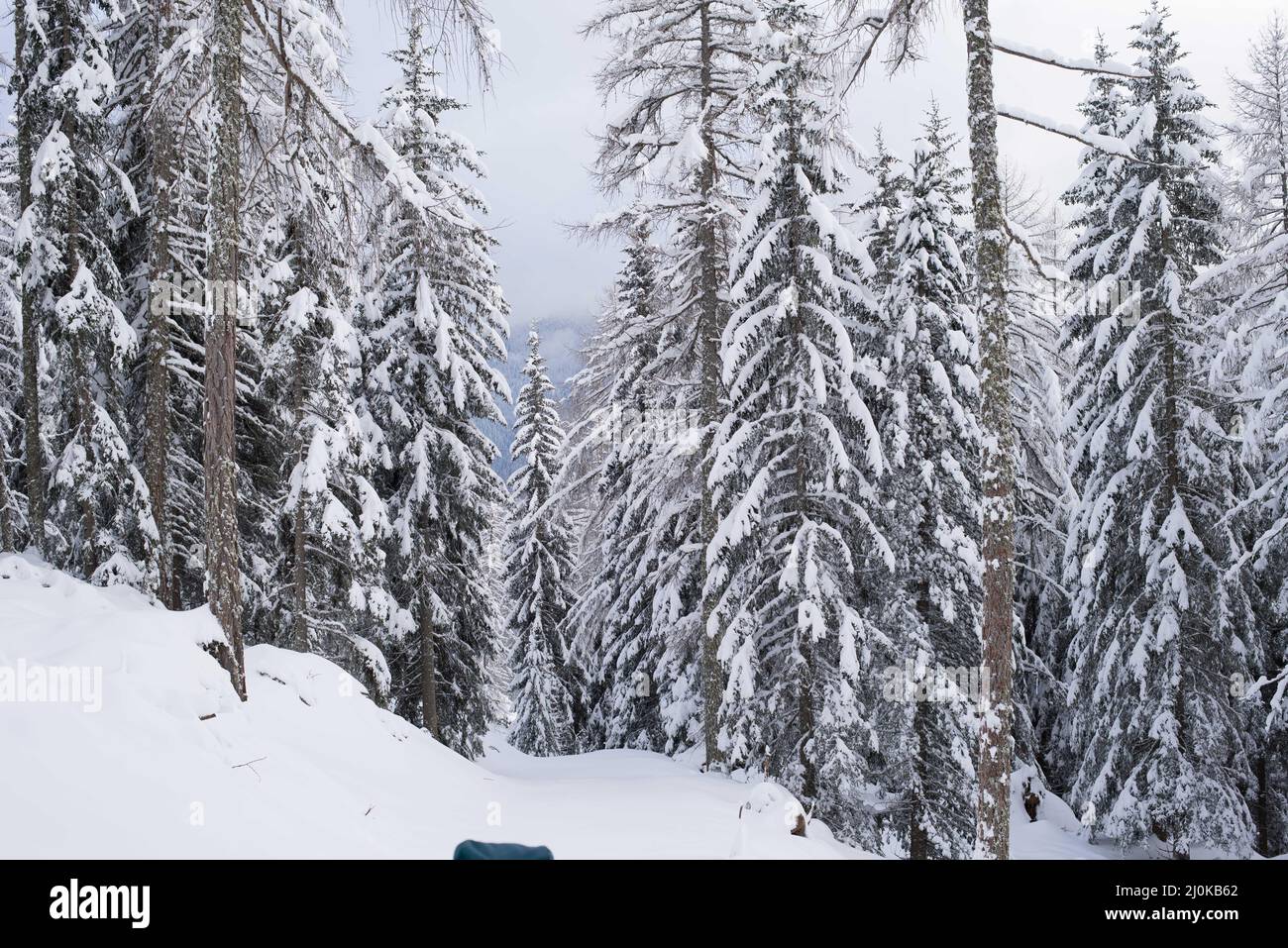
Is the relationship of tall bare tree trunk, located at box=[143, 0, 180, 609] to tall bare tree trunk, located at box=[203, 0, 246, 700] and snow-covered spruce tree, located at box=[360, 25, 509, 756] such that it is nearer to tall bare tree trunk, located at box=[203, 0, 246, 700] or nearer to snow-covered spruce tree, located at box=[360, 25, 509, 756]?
snow-covered spruce tree, located at box=[360, 25, 509, 756]

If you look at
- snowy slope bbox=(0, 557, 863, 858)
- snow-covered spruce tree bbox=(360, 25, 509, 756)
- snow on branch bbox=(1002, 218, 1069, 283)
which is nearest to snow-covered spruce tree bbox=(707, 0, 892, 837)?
snowy slope bbox=(0, 557, 863, 858)

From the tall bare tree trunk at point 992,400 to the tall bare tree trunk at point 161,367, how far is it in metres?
11.8

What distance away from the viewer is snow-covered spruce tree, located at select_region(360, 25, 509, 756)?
1748cm

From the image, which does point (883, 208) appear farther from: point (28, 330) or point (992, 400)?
point (28, 330)

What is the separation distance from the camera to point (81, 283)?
40.7 ft

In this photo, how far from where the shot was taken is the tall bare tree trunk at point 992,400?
8070 mm

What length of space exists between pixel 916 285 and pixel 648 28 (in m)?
6.90

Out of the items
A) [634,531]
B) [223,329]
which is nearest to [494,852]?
[223,329]

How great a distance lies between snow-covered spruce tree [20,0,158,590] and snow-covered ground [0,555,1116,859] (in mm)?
2402

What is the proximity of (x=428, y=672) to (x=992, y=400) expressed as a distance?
14.2m

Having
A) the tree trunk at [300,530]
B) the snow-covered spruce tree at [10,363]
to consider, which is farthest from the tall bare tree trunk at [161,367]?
the snow-covered spruce tree at [10,363]

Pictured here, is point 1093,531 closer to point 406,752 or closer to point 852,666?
point 852,666

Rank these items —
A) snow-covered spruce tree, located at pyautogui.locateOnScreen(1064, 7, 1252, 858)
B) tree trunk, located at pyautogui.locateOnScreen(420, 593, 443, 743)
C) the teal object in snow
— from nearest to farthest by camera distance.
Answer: the teal object in snow
snow-covered spruce tree, located at pyautogui.locateOnScreen(1064, 7, 1252, 858)
tree trunk, located at pyautogui.locateOnScreen(420, 593, 443, 743)

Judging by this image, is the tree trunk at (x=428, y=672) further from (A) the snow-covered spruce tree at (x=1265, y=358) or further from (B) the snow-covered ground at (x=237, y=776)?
(A) the snow-covered spruce tree at (x=1265, y=358)
